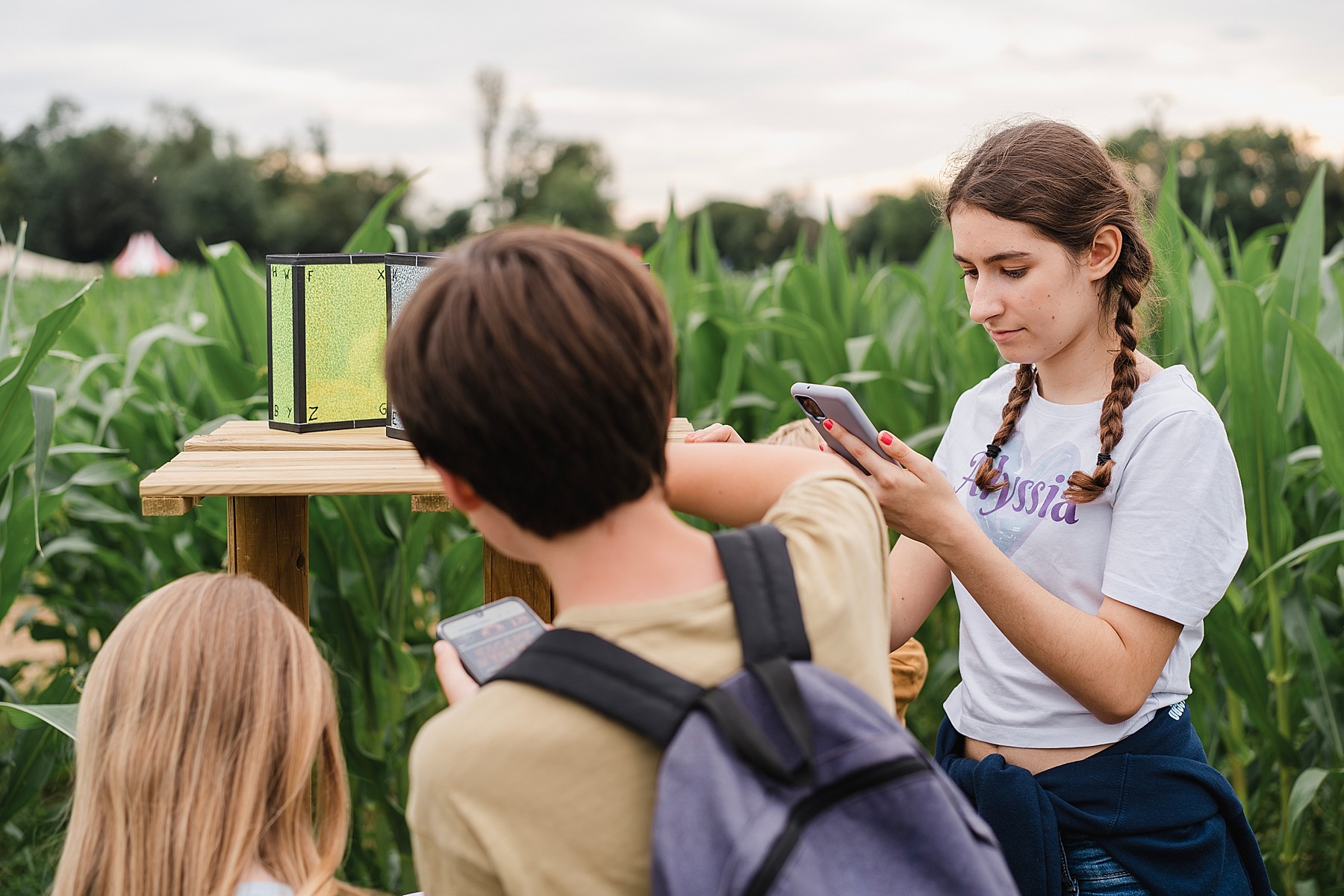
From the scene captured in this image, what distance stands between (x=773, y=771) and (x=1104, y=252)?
0.90 metres

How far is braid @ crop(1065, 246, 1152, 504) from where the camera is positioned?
1.26 m

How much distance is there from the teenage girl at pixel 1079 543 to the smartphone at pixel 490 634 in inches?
17.2

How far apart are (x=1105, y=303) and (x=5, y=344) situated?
1.90 meters

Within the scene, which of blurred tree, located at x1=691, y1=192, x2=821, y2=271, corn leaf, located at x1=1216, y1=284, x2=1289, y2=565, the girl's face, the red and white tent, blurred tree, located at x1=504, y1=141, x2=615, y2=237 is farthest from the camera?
blurred tree, located at x1=504, y1=141, x2=615, y2=237

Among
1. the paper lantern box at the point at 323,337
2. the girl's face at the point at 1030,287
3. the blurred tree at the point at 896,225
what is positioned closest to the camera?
the girl's face at the point at 1030,287

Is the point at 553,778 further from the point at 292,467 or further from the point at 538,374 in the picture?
the point at 292,467

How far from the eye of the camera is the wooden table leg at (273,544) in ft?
4.99

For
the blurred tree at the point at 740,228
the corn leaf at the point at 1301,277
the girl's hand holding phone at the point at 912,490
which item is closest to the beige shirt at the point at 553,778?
the girl's hand holding phone at the point at 912,490

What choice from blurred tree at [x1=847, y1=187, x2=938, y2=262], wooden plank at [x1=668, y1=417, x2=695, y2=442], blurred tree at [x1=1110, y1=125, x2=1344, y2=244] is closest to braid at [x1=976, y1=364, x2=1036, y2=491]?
wooden plank at [x1=668, y1=417, x2=695, y2=442]

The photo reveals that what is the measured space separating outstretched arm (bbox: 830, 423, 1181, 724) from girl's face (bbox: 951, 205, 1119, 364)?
219 mm

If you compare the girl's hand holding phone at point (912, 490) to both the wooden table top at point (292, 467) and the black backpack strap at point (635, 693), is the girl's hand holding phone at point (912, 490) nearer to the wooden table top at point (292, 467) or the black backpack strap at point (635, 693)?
the wooden table top at point (292, 467)

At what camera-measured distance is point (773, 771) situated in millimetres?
707

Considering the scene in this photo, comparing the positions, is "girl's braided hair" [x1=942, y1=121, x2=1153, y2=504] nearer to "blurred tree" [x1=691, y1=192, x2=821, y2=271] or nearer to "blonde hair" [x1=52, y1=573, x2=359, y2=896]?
Answer: "blonde hair" [x1=52, y1=573, x2=359, y2=896]

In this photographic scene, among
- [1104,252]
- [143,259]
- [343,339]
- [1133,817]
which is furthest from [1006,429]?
[143,259]
